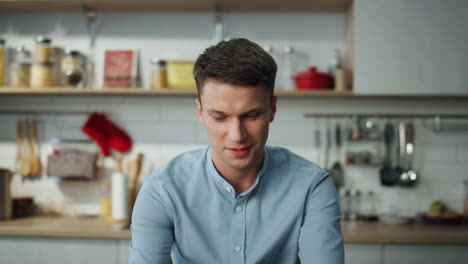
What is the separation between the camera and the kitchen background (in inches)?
116

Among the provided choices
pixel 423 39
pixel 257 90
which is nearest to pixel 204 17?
pixel 423 39

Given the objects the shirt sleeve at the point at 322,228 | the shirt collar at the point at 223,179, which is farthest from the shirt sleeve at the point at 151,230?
the shirt sleeve at the point at 322,228

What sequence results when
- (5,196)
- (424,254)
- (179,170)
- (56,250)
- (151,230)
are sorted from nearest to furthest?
1. (151,230)
2. (179,170)
3. (424,254)
4. (56,250)
5. (5,196)

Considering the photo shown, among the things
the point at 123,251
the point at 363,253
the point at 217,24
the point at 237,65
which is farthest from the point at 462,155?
the point at 237,65

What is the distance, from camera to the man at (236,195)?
4.19 ft

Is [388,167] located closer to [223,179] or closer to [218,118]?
[223,179]

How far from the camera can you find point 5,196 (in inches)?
111

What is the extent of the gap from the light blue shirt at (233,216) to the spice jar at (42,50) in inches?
70.5

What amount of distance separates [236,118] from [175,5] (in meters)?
1.83

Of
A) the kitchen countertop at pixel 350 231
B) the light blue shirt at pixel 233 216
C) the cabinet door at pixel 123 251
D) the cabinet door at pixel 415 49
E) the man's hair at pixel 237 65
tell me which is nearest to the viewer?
the man's hair at pixel 237 65

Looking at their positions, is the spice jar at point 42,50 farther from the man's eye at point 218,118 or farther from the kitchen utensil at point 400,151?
the kitchen utensil at point 400,151

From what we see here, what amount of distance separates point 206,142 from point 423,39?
1.42 metres

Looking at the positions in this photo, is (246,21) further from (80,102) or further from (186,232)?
(186,232)

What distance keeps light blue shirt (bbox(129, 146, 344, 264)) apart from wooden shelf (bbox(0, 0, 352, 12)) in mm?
1578
